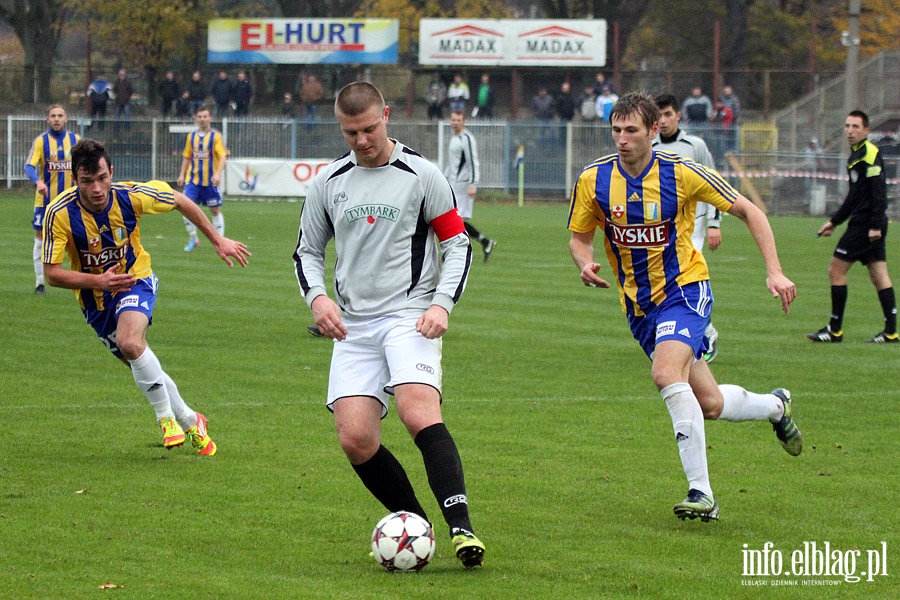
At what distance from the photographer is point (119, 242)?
25.5 ft

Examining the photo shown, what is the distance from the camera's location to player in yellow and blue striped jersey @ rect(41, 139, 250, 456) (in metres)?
7.46

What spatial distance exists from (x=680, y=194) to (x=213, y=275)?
11.9 metres

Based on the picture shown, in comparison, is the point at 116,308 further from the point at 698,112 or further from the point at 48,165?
the point at 698,112

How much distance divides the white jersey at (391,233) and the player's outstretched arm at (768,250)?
1411 mm

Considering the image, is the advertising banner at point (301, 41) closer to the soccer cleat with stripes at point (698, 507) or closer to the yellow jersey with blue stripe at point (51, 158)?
the yellow jersey with blue stripe at point (51, 158)

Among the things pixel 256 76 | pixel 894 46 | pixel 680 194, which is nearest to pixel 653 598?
pixel 680 194

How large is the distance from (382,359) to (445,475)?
57 cm

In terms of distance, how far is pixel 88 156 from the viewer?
731 centimetres

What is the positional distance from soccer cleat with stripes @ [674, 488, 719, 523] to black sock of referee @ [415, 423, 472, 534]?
4.02 ft

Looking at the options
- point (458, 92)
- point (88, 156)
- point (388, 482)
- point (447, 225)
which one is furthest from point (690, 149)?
point (458, 92)

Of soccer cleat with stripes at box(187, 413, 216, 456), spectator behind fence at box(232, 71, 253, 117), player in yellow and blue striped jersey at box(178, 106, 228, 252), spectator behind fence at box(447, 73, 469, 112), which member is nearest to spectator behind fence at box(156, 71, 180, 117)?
spectator behind fence at box(232, 71, 253, 117)

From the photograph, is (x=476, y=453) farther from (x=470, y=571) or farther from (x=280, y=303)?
(x=280, y=303)

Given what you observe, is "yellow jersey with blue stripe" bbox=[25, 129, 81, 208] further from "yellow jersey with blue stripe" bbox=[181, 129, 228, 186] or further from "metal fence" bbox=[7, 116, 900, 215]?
"metal fence" bbox=[7, 116, 900, 215]

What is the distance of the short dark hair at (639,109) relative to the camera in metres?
6.22
